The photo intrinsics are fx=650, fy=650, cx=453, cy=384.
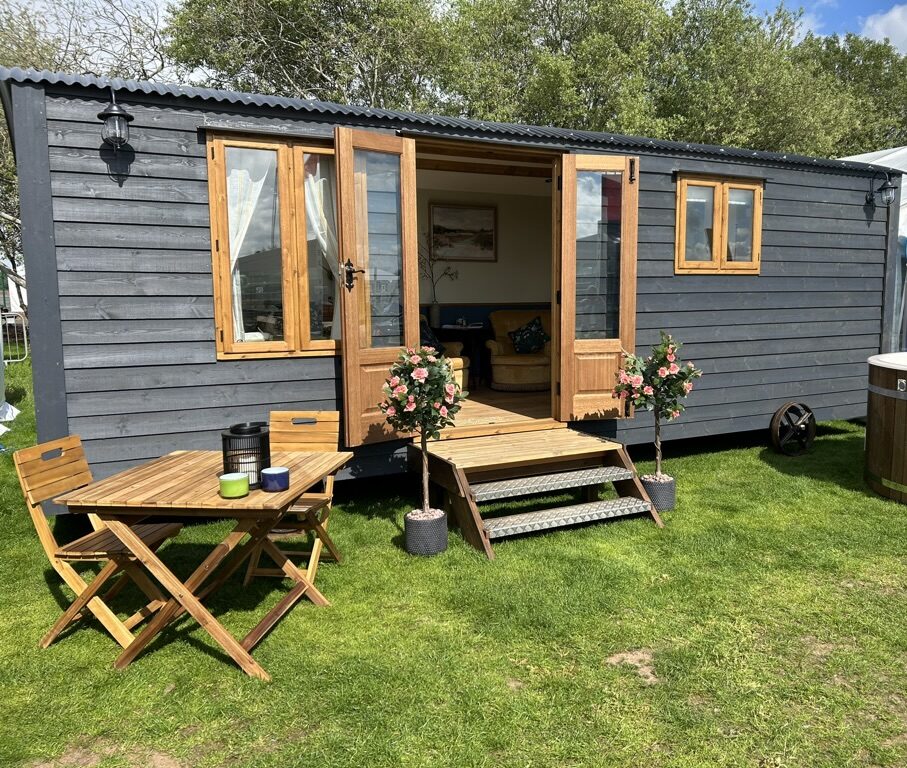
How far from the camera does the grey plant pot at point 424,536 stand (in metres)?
3.61

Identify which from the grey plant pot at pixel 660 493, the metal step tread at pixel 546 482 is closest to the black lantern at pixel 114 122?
the metal step tread at pixel 546 482

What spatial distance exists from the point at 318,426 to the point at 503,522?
3.96 feet

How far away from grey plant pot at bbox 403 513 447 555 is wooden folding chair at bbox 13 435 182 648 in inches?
48.5

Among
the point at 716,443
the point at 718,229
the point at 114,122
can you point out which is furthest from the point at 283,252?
the point at 716,443

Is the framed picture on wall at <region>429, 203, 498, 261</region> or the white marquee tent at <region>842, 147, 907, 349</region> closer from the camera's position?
the white marquee tent at <region>842, 147, 907, 349</region>

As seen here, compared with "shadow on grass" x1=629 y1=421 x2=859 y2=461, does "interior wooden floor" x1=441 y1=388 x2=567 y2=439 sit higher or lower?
higher

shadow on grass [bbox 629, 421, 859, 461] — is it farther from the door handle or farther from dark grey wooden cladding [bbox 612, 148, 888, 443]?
the door handle

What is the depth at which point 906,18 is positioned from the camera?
103 ft

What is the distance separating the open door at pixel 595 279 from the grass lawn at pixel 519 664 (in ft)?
4.39

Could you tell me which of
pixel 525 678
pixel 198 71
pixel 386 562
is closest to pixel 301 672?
pixel 525 678

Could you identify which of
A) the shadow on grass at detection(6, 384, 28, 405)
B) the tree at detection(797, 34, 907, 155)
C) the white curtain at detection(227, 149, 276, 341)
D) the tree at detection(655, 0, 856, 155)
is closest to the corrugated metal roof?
the white curtain at detection(227, 149, 276, 341)

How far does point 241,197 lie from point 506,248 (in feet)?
16.5

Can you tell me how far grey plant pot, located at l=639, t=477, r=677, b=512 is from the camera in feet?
14.0

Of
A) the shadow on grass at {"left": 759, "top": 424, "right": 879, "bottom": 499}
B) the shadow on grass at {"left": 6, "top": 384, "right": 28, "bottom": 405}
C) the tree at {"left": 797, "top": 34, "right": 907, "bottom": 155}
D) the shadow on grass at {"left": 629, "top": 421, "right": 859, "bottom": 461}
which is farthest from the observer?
the tree at {"left": 797, "top": 34, "right": 907, "bottom": 155}
